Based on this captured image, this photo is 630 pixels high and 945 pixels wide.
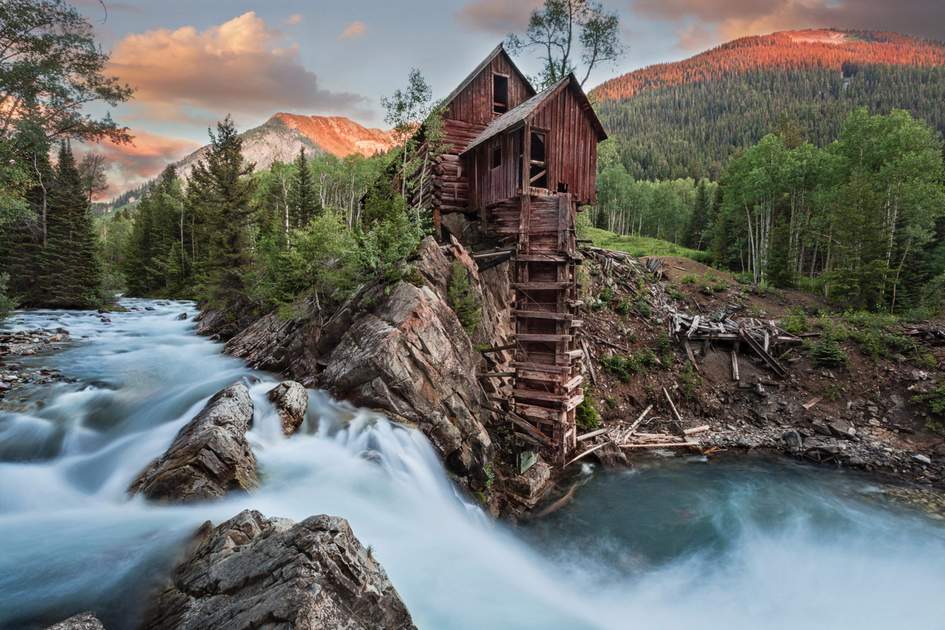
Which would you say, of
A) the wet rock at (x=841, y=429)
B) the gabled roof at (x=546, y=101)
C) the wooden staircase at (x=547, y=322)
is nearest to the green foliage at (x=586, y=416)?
the wooden staircase at (x=547, y=322)

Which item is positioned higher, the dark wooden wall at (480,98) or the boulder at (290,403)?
the dark wooden wall at (480,98)

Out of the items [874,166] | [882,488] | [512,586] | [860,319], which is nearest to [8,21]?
[512,586]

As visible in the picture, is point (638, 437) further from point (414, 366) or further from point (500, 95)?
point (500, 95)

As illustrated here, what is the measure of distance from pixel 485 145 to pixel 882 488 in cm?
2045

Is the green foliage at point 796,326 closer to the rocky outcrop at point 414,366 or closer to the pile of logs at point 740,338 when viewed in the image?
the pile of logs at point 740,338

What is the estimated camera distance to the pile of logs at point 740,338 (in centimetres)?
2030

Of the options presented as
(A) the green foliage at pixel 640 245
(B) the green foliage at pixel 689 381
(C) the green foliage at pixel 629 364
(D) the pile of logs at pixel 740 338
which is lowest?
(B) the green foliage at pixel 689 381

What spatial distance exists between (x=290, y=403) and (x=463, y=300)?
277 inches

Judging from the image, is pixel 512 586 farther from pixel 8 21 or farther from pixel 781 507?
pixel 8 21

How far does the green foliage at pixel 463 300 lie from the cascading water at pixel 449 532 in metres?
5.35

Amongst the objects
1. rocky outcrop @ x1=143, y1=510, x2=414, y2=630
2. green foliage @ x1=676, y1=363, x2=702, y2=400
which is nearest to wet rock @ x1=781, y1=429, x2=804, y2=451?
green foliage @ x1=676, y1=363, x2=702, y2=400

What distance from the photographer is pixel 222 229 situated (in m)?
25.9

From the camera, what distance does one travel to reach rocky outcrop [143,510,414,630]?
4.48 metres

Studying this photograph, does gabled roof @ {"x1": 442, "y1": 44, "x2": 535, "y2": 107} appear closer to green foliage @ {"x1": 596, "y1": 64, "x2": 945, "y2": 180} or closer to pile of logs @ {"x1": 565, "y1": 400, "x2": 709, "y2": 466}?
pile of logs @ {"x1": 565, "y1": 400, "x2": 709, "y2": 466}
